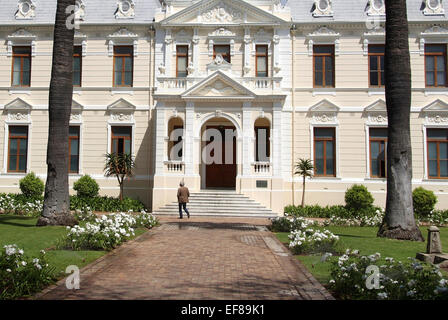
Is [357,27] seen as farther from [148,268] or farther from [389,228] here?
[148,268]

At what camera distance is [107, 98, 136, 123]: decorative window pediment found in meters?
23.5

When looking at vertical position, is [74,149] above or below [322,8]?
below

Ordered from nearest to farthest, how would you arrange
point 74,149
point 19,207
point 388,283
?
1. point 388,283
2. point 19,207
3. point 74,149

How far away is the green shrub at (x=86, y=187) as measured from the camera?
72.2ft

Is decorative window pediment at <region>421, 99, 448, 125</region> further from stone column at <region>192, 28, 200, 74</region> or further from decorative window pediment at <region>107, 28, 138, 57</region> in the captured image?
decorative window pediment at <region>107, 28, 138, 57</region>

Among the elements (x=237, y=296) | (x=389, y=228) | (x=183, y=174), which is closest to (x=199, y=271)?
(x=237, y=296)

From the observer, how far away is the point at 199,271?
27.4ft

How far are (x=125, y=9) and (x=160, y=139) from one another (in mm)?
8813

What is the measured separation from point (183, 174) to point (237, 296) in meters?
14.5

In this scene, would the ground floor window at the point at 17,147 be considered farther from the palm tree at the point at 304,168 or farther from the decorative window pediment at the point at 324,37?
the decorative window pediment at the point at 324,37

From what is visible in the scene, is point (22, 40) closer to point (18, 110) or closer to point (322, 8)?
point (18, 110)

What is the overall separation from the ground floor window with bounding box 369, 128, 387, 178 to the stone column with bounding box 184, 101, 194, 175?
10028 millimetres

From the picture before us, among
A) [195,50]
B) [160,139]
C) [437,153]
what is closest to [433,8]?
[437,153]

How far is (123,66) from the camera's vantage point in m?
24.0
